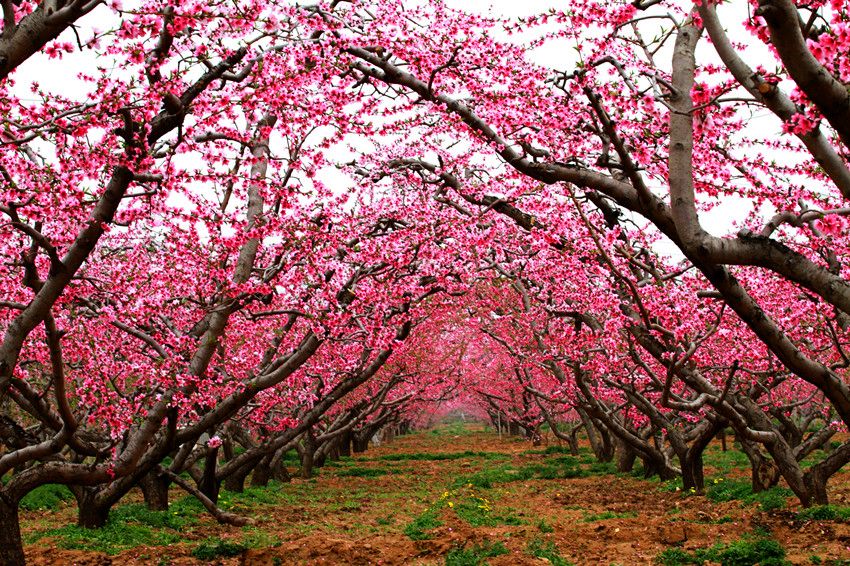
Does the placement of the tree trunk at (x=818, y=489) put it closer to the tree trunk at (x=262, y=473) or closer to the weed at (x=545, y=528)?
the weed at (x=545, y=528)

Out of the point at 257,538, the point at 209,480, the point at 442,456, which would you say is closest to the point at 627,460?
the point at 209,480

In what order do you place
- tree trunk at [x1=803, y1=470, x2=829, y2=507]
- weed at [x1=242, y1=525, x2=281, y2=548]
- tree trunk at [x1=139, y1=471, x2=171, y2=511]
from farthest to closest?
tree trunk at [x1=139, y1=471, x2=171, y2=511]
tree trunk at [x1=803, y1=470, x2=829, y2=507]
weed at [x1=242, y1=525, x2=281, y2=548]

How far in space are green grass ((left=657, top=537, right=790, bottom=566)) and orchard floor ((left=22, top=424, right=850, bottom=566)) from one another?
19 mm

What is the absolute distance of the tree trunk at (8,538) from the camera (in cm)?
835

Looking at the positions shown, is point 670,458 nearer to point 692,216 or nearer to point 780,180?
point 780,180

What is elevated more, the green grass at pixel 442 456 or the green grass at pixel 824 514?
the green grass at pixel 824 514

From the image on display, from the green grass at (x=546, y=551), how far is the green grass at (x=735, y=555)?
142 cm

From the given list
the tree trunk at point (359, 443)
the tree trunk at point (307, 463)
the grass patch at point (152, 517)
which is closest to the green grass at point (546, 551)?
the grass patch at point (152, 517)

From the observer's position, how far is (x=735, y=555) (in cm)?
893

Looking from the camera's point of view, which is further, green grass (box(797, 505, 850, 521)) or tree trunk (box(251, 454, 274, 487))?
tree trunk (box(251, 454, 274, 487))

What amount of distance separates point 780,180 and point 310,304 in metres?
7.35

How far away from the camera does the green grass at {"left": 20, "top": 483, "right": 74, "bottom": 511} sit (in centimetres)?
1709

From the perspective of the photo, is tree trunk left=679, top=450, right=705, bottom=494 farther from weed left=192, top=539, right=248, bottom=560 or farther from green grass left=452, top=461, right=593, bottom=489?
weed left=192, top=539, right=248, bottom=560

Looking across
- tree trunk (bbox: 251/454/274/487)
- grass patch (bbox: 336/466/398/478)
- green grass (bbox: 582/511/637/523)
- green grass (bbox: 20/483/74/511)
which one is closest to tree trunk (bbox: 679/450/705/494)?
green grass (bbox: 582/511/637/523)
